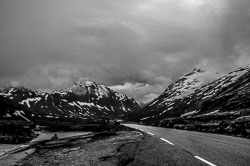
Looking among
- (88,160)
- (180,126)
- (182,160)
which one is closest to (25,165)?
(88,160)

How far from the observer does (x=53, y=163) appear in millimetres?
10641

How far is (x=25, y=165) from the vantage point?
34.7ft

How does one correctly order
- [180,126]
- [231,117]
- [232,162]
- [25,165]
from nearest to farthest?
[232,162] → [25,165] → [231,117] → [180,126]

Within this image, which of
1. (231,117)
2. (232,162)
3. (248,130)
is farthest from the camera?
(231,117)

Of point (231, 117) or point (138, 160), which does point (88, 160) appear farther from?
point (231, 117)

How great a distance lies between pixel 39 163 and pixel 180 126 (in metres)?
33.3

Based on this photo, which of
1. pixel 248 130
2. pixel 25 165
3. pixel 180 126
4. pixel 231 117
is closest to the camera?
pixel 25 165

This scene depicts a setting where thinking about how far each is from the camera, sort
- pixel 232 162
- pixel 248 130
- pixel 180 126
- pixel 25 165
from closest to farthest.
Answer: pixel 232 162, pixel 25 165, pixel 248 130, pixel 180 126

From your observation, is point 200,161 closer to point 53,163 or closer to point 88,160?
point 88,160

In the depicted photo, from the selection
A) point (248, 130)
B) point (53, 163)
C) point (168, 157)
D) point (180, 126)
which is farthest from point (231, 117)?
point (53, 163)

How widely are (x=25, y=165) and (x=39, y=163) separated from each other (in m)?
0.53

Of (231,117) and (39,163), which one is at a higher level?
(231,117)

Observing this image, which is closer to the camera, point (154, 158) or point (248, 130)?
point (154, 158)

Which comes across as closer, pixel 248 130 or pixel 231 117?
pixel 248 130
